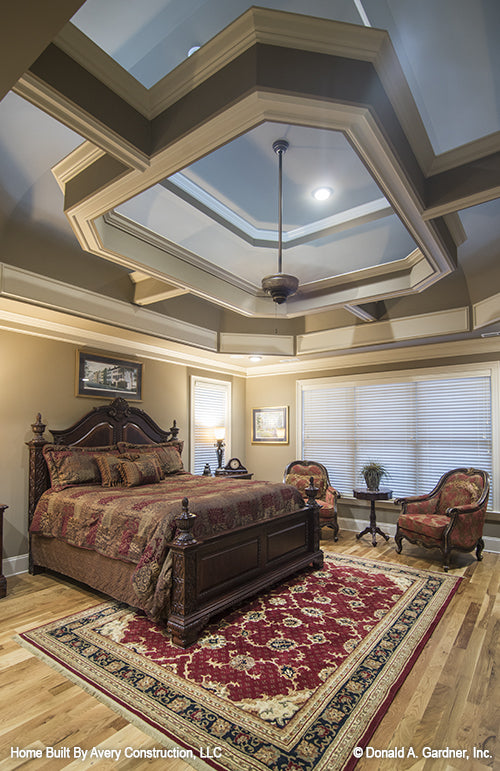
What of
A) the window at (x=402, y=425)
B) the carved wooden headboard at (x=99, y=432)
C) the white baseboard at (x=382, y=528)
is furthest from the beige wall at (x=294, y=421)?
the carved wooden headboard at (x=99, y=432)

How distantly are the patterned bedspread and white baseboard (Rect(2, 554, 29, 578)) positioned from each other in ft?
1.20

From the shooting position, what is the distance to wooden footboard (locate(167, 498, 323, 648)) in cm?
273

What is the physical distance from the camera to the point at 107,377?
4949 mm

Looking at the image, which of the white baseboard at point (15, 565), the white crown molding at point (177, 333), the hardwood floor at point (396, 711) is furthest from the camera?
the white baseboard at point (15, 565)

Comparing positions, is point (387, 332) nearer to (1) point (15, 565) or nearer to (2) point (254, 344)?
(2) point (254, 344)

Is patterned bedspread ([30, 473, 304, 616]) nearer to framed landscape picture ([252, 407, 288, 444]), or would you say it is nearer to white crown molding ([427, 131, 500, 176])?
framed landscape picture ([252, 407, 288, 444])

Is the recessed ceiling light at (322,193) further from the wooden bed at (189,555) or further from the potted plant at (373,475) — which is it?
the potted plant at (373,475)

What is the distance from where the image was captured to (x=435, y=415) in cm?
546

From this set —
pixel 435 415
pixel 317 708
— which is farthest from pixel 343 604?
pixel 435 415

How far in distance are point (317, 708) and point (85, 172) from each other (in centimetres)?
321

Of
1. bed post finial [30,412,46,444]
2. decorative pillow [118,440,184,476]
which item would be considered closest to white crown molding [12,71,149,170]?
bed post finial [30,412,46,444]

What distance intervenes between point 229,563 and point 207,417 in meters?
3.49

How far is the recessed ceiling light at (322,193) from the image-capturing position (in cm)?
286

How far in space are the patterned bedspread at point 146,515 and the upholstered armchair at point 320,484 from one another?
1.06 m
